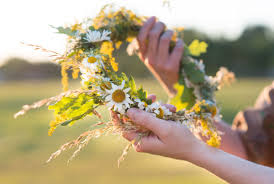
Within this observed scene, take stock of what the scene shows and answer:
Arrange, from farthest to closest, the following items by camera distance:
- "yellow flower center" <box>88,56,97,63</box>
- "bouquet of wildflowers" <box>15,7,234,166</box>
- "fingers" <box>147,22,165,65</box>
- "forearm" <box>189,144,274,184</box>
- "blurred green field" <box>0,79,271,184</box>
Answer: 1. "blurred green field" <box>0,79,271,184</box>
2. "fingers" <box>147,22,165,65</box>
3. "yellow flower center" <box>88,56,97,63</box>
4. "bouquet of wildflowers" <box>15,7,234,166</box>
5. "forearm" <box>189,144,274,184</box>

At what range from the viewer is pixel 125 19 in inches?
92.7

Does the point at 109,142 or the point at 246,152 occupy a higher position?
the point at 246,152

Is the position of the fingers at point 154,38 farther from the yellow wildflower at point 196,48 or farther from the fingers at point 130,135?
the fingers at point 130,135

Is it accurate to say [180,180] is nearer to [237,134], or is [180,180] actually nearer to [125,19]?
[237,134]

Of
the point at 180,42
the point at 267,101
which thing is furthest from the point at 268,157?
the point at 180,42

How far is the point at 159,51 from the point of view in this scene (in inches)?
92.7

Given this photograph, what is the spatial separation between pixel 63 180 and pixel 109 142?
4721 mm

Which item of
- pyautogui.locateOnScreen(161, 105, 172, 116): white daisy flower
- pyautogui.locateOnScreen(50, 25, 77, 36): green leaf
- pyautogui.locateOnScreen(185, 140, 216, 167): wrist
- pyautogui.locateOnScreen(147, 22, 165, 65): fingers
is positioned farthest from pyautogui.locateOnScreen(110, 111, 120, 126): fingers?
pyautogui.locateOnScreen(147, 22, 165, 65): fingers

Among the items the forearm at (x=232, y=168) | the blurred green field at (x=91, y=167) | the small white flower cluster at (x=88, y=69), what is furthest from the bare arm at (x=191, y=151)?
the blurred green field at (x=91, y=167)

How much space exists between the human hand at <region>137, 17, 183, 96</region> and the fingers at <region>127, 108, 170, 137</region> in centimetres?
100

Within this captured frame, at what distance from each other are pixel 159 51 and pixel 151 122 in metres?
1.06

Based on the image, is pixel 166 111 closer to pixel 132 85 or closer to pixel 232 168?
pixel 132 85

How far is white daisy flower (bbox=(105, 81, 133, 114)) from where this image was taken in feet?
4.95

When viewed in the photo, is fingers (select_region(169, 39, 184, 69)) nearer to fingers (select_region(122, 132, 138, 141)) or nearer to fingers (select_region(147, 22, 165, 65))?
fingers (select_region(147, 22, 165, 65))
